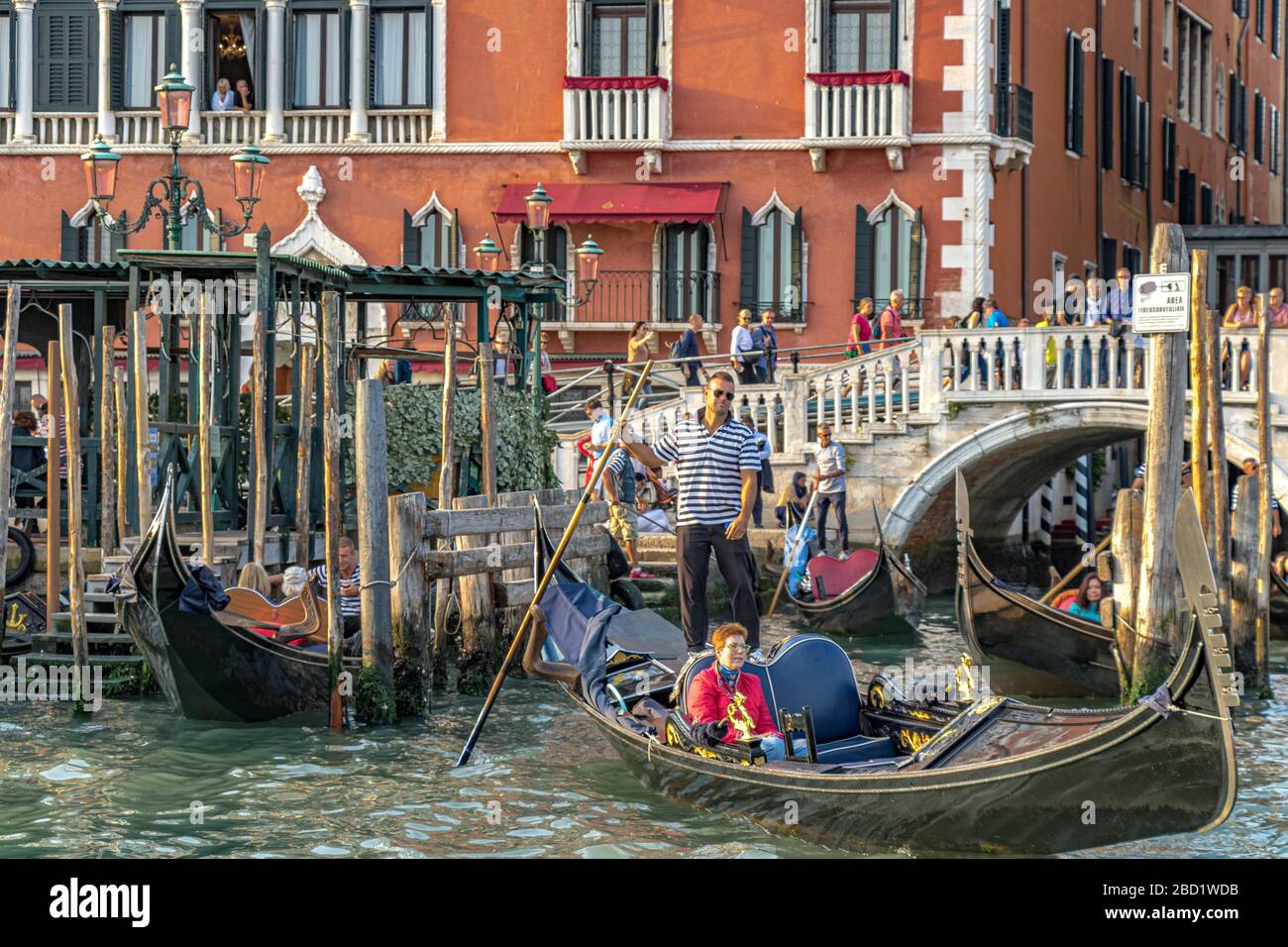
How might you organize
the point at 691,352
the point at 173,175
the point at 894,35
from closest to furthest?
the point at 173,175, the point at 691,352, the point at 894,35

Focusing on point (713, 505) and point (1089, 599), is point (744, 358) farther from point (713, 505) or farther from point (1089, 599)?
point (713, 505)

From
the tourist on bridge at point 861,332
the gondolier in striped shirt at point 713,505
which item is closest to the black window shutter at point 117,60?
the tourist on bridge at point 861,332

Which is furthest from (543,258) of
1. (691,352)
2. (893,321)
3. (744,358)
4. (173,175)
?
(173,175)

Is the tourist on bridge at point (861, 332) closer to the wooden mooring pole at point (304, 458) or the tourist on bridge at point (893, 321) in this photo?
the tourist on bridge at point (893, 321)

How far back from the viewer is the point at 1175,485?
30.6 ft

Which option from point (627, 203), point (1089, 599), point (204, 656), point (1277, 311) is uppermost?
point (627, 203)

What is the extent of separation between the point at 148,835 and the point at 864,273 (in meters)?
11.6

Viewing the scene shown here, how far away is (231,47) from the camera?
18.9m

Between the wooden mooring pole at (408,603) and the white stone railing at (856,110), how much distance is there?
30.4 feet

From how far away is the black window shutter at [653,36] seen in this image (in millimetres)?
18125

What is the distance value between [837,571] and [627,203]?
520 cm

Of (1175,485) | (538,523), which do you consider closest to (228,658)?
(538,523)

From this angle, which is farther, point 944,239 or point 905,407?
point 944,239
